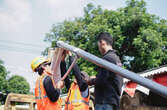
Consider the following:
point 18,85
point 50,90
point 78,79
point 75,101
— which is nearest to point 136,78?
point 50,90

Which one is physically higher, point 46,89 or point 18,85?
point 46,89

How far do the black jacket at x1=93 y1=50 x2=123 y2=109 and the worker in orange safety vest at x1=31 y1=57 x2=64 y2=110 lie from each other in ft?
2.14

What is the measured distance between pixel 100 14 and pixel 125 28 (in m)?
3.20

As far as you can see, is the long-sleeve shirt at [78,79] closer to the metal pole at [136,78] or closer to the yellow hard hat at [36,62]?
the yellow hard hat at [36,62]

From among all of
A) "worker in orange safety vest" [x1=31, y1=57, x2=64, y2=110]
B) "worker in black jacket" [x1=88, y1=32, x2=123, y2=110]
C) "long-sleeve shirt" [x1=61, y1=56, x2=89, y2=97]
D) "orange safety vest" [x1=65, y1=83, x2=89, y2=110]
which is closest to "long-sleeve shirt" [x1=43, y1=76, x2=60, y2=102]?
"worker in orange safety vest" [x1=31, y1=57, x2=64, y2=110]

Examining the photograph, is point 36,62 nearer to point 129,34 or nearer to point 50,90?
point 50,90

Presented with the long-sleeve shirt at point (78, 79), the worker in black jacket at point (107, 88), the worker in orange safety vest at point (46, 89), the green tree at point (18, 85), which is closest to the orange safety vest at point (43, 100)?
the worker in orange safety vest at point (46, 89)

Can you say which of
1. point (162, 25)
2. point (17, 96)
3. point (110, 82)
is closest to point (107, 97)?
point (110, 82)

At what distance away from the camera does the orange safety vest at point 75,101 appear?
143 inches

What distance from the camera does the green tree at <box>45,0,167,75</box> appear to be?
615 inches

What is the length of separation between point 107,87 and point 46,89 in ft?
3.00

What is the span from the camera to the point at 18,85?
5062 cm

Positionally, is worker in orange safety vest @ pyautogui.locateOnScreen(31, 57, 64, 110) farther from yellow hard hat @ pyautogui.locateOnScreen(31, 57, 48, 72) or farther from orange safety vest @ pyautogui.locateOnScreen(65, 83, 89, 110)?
orange safety vest @ pyautogui.locateOnScreen(65, 83, 89, 110)

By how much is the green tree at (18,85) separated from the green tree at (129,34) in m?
34.5
